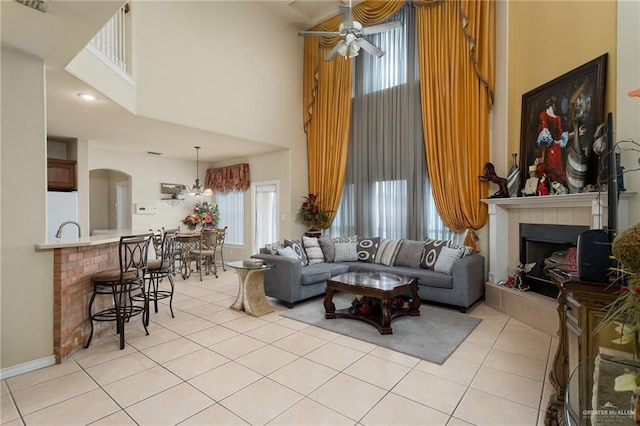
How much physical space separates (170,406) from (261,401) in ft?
1.99

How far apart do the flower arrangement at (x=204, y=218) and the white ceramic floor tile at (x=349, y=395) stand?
18.7 ft

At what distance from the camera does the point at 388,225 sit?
5715 mm

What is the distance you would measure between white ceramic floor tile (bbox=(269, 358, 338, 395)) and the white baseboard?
1.95 m

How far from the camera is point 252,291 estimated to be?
407 cm

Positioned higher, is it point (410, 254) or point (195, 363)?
point (410, 254)

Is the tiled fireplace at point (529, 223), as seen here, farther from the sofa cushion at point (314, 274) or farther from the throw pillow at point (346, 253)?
the sofa cushion at point (314, 274)

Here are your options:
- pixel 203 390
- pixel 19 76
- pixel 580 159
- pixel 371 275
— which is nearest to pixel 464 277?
pixel 371 275

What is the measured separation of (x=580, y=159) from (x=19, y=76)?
529 cm

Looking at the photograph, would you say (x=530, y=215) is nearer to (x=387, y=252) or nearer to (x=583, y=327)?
(x=387, y=252)

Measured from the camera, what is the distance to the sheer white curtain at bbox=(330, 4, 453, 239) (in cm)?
536

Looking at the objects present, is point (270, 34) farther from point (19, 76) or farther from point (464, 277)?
point (464, 277)

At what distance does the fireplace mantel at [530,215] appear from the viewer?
298 cm

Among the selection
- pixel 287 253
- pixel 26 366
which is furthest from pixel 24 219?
pixel 287 253

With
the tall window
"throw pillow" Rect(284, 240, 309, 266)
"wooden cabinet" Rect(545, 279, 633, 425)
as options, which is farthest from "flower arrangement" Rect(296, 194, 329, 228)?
"wooden cabinet" Rect(545, 279, 633, 425)
